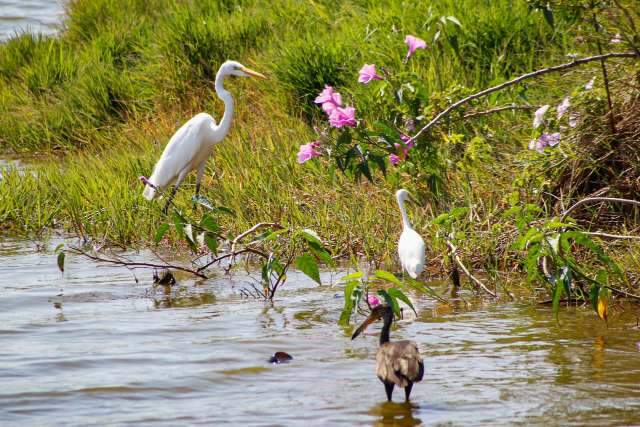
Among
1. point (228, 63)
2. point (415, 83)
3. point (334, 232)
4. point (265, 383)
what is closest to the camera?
point (265, 383)

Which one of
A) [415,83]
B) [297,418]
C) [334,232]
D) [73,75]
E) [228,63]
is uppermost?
[73,75]

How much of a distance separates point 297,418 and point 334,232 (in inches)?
113

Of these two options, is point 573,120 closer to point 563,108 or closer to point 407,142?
point 563,108

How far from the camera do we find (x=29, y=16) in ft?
55.5

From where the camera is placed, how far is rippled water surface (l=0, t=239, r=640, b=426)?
3.79 meters

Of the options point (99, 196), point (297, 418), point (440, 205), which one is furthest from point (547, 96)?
point (297, 418)

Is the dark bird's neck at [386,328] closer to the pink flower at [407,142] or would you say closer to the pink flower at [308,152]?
the pink flower at [407,142]

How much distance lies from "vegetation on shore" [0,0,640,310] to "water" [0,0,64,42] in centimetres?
241

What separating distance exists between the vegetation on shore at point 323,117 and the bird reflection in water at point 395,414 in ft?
3.26

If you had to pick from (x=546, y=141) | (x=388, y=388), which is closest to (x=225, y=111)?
(x=546, y=141)

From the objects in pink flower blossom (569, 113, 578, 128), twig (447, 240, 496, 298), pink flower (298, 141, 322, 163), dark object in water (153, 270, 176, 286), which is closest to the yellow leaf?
twig (447, 240, 496, 298)

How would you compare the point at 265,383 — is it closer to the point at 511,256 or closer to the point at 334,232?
the point at 511,256

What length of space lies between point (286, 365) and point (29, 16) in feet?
44.9

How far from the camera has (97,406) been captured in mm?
3963
